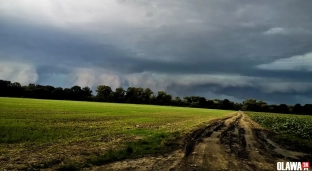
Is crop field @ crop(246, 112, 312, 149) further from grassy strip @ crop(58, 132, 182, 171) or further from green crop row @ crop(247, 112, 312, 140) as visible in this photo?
grassy strip @ crop(58, 132, 182, 171)

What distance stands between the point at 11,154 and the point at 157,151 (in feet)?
30.4

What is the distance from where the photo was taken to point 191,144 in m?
20.4

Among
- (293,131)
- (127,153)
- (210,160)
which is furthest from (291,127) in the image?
(127,153)

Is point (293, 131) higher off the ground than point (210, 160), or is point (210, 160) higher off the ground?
point (293, 131)

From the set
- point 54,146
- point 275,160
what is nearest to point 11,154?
point 54,146

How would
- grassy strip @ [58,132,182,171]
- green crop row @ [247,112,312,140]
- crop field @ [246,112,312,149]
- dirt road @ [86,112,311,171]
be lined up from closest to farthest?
dirt road @ [86,112,311,171] → grassy strip @ [58,132,182,171] → crop field @ [246,112,312,149] → green crop row @ [247,112,312,140]

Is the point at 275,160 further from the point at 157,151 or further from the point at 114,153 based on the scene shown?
the point at 114,153

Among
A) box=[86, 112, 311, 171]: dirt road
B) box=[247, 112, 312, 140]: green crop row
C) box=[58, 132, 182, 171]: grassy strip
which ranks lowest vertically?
box=[58, 132, 182, 171]: grassy strip

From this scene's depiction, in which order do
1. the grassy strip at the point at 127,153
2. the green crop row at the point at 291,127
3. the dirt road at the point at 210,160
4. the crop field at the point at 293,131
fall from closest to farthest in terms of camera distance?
the dirt road at the point at 210,160, the grassy strip at the point at 127,153, the crop field at the point at 293,131, the green crop row at the point at 291,127

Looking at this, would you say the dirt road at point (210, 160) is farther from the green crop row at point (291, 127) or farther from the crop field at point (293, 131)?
the green crop row at point (291, 127)

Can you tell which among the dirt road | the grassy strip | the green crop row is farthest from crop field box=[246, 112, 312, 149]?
the grassy strip

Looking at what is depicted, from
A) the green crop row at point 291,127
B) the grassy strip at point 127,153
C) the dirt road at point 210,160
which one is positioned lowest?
the grassy strip at point 127,153

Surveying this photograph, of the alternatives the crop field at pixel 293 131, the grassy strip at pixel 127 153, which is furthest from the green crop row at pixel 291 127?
the grassy strip at pixel 127 153

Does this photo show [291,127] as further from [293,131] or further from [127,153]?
[127,153]
